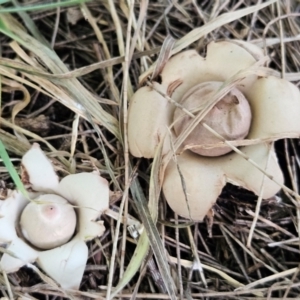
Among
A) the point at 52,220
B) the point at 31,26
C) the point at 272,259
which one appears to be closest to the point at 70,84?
the point at 31,26

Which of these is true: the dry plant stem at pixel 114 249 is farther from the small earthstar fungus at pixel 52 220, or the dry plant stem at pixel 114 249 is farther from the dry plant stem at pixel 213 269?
the dry plant stem at pixel 213 269

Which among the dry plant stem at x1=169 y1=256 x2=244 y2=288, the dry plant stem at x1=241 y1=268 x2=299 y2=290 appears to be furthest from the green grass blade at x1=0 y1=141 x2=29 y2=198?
the dry plant stem at x1=241 y1=268 x2=299 y2=290

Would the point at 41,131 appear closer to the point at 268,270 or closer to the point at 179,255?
the point at 179,255

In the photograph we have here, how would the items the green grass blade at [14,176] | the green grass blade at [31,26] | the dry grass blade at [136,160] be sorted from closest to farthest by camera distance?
the green grass blade at [14,176] → the dry grass blade at [136,160] → the green grass blade at [31,26]

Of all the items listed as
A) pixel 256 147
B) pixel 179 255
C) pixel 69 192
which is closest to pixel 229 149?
pixel 256 147

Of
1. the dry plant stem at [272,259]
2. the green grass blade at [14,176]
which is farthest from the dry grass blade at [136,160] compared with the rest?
the green grass blade at [14,176]

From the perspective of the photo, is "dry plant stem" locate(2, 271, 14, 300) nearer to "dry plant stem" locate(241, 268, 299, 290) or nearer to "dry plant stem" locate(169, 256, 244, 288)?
"dry plant stem" locate(169, 256, 244, 288)
